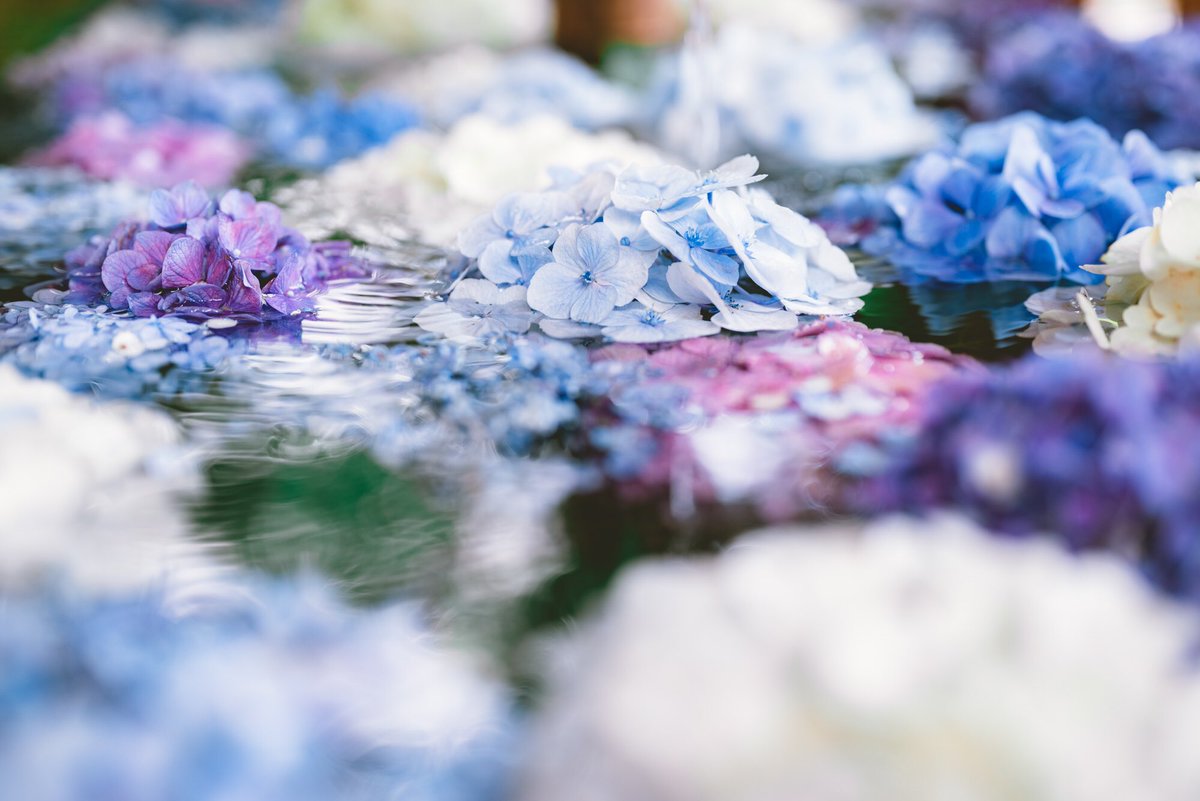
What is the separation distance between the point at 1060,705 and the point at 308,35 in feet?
11.5

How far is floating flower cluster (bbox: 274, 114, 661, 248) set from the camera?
172 cm

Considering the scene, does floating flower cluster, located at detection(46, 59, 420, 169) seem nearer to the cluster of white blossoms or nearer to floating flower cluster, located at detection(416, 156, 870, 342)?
floating flower cluster, located at detection(416, 156, 870, 342)

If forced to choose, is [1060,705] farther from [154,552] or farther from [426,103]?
[426,103]

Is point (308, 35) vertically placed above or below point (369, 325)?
below

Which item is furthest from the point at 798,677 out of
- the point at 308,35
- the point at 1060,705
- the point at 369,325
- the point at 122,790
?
the point at 308,35

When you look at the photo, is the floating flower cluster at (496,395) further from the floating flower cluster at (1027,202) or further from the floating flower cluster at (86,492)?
the floating flower cluster at (1027,202)

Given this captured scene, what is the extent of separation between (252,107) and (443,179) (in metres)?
0.88

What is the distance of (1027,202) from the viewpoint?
1377 mm

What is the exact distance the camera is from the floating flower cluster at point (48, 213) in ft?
4.97

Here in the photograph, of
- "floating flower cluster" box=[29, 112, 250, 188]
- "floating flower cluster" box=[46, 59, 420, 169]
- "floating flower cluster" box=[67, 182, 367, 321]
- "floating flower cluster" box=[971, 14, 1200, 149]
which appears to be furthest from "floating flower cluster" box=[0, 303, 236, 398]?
"floating flower cluster" box=[971, 14, 1200, 149]

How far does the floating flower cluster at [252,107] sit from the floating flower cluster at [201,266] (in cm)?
87

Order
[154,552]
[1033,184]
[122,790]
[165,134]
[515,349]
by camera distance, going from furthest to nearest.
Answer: [165,134] < [1033,184] < [515,349] < [154,552] < [122,790]

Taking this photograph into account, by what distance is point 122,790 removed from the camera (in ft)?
1.68

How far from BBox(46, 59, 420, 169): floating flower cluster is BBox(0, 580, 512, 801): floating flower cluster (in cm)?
162
